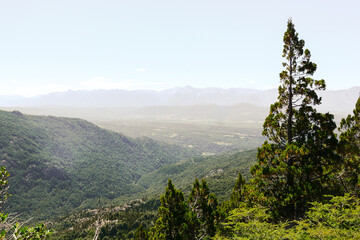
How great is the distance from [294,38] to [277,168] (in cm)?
1284

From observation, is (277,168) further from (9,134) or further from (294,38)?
(9,134)

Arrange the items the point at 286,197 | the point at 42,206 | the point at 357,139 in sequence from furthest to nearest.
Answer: the point at 42,206, the point at 357,139, the point at 286,197

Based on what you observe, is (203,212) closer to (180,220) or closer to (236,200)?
(180,220)

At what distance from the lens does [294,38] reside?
68.2 ft

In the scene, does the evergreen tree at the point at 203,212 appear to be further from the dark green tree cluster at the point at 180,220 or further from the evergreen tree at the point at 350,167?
the evergreen tree at the point at 350,167

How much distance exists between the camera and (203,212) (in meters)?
28.2

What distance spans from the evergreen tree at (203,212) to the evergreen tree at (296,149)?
32.2 feet

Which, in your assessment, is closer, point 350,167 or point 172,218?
point 350,167

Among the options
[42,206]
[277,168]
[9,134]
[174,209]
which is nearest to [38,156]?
[9,134]

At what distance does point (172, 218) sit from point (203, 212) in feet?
14.7

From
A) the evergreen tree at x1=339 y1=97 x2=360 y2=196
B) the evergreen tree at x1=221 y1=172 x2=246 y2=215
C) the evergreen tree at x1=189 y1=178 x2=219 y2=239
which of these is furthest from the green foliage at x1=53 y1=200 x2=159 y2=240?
the evergreen tree at x1=339 y1=97 x2=360 y2=196

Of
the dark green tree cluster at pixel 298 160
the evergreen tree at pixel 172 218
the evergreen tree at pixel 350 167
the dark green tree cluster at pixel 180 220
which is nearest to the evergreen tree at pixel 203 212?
the dark green tree cluster at pixel 180 220

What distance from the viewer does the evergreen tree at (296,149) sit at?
1878cm

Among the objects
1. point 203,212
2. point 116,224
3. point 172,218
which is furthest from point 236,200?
point 116,224
